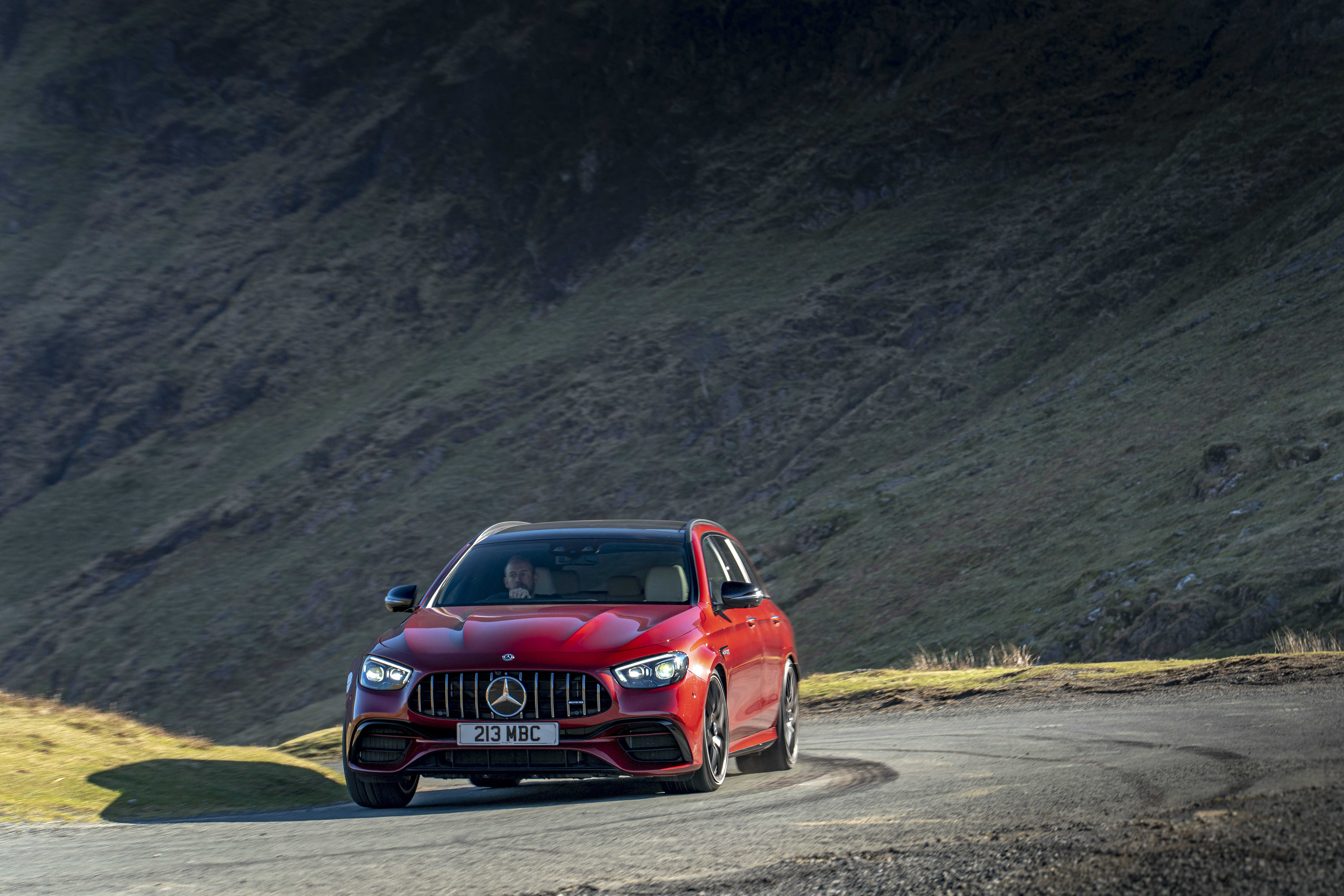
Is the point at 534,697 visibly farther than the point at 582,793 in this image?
No

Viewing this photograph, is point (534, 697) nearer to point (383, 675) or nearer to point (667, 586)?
point (383, 675)

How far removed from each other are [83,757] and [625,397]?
3849cm

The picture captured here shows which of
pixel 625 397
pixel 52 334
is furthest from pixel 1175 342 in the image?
pixel 52 334

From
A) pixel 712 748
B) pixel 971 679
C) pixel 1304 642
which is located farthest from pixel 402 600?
pixel 1304 642

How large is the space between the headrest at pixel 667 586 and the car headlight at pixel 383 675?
163 centimetres

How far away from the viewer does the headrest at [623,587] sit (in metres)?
8.70

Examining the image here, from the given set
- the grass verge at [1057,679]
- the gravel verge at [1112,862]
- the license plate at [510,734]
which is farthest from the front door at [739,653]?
the grass verge at [1057,679]

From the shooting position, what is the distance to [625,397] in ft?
158

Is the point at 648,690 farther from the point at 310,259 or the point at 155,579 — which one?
the point at 310,259

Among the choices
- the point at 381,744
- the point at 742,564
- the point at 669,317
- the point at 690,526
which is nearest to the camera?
the point at 381,744

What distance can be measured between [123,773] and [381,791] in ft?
8.82

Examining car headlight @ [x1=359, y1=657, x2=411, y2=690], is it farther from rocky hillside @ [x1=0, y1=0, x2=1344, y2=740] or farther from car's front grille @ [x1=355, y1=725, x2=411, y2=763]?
rocky hillside @ [x1=0, y1=0, x2=1344, y2=740]

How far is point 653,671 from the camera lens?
7656 millimetres

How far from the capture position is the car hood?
7.68 metres
